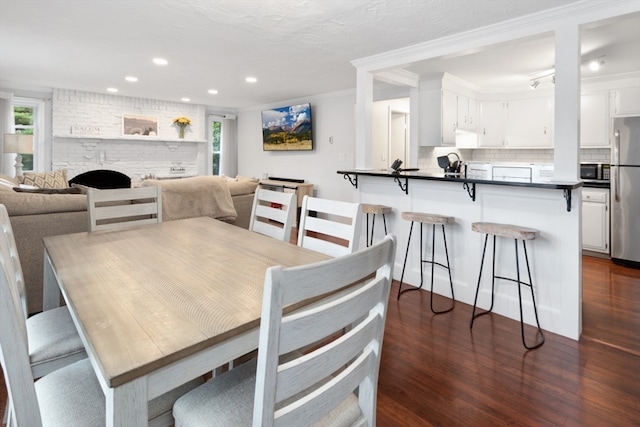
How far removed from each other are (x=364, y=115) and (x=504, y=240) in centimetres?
193

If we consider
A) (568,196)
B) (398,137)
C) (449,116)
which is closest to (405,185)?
(568,196)

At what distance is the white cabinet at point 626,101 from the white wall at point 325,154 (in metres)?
3.38

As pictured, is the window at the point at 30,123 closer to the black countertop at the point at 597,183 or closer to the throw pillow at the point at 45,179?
the throw pillow at the point at 45,179

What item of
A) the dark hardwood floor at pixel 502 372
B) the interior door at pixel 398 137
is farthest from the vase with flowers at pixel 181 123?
the dark hardwood floor at pixel 502 372

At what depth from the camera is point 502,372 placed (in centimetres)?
206

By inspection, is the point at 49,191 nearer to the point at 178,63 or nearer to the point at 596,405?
the point at 178,63

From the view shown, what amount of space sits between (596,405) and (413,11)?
8.58 feet

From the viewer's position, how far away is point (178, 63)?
13.6 feet

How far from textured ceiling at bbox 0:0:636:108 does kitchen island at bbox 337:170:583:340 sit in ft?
4.00

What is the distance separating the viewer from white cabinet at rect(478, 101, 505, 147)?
566 centimetres

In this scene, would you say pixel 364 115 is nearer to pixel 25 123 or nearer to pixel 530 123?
pixel 530 123

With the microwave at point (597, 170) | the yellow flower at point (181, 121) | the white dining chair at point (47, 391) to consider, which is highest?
the yellow flower at point (181, 121)

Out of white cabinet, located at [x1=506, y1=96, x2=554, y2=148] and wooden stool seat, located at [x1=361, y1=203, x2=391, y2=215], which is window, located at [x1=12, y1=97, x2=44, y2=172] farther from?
white cabinet, located at [x1=506, y1=96, x2=554, y2=148]

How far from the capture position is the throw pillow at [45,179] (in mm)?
5137
